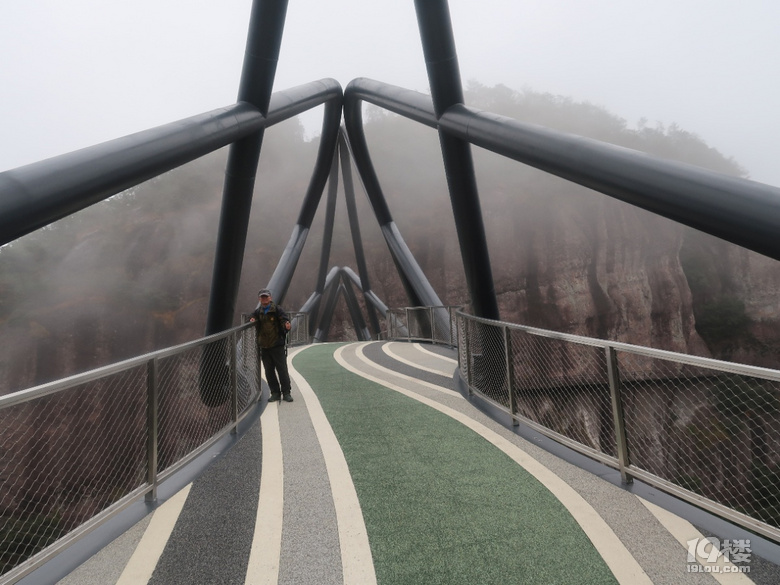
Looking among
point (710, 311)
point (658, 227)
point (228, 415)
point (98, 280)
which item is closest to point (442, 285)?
point (658, 227)

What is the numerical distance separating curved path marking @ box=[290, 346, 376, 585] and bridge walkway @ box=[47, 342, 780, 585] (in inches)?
0.5

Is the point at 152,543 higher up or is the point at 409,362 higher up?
the point at 152,543

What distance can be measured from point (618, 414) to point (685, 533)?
0.93m

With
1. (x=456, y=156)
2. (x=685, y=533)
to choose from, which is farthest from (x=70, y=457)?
(x=685, y=533)

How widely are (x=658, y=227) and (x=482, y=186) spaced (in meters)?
20.9

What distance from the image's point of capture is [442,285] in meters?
47.4

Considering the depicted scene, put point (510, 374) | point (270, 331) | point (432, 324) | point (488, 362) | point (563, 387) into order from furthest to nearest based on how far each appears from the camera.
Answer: point (432, 324) → point (270, 331) → point (488, 362) → point (563, 387) → point (510, 374)

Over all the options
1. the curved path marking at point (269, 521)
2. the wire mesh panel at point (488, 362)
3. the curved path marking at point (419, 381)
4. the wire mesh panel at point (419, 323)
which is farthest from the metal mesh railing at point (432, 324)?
the curved path marking at point (269, 521)

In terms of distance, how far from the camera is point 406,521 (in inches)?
117

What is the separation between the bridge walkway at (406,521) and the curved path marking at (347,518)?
12mm

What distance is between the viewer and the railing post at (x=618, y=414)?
3457mm

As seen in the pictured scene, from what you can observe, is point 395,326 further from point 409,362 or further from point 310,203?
point 409,362

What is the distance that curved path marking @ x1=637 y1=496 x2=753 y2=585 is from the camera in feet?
7.58

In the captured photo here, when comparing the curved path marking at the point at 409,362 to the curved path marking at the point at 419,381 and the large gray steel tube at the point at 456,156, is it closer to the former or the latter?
the curved path marking at the point at 419,381
